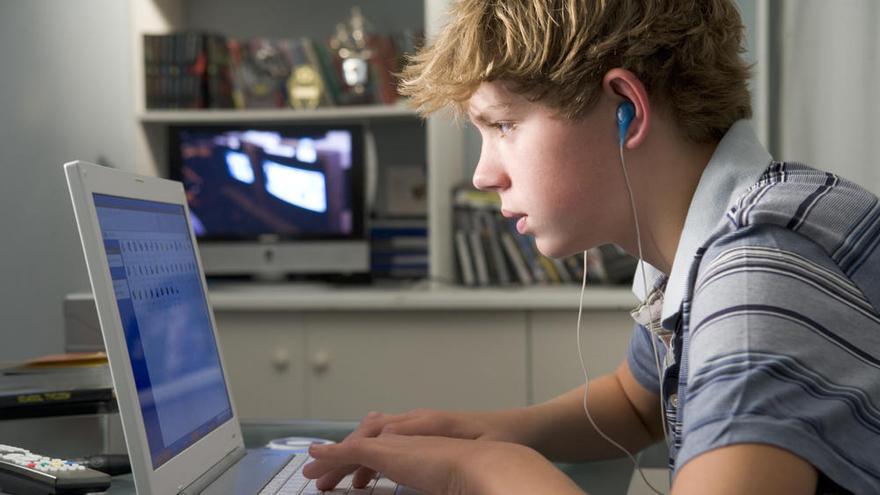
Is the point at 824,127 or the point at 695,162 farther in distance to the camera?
the point at 824,127

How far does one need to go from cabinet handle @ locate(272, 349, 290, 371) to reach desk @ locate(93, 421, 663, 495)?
116 centimetres

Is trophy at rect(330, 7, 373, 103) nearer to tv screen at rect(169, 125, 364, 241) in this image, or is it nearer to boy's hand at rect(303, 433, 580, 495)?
tv screen at rect(169, 125, 364, 241)

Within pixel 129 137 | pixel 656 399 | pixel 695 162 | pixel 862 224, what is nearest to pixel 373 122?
pixel 129 137

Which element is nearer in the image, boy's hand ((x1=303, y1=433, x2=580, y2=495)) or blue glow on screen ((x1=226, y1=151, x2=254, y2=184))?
boy's hand ((x1=303, y1=433, x2=580, y2=495))

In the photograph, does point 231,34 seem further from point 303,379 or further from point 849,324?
point 849,324

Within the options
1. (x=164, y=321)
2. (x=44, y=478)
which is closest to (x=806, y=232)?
(x=164, y=321)

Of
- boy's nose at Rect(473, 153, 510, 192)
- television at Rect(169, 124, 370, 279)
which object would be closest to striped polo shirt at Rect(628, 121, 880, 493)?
boy's nose at Rect(473, 153, 510, 192)

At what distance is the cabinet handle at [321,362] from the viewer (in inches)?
97.6

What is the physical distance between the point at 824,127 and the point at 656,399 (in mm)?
1385

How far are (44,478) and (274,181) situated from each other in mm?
1947

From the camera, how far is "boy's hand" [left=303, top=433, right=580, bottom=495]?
802 mm

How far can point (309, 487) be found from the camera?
3.08 ft

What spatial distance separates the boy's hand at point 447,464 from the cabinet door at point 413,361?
4.85ft

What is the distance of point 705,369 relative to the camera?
0.68 m
